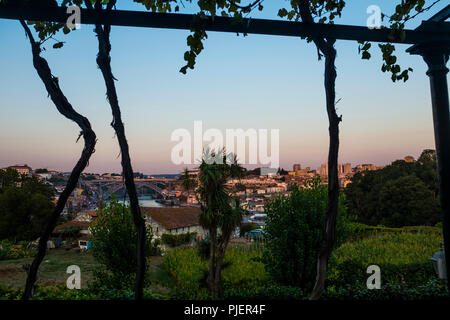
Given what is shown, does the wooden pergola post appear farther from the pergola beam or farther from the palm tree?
the palm tree

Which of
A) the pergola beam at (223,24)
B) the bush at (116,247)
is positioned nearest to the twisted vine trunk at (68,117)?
the pergola beam at (223,24)

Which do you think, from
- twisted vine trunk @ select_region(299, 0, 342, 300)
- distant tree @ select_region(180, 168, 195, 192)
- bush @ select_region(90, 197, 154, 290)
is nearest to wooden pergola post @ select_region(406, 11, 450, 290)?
twisted vine trunk @ select_region(299, 0, 342, 300)

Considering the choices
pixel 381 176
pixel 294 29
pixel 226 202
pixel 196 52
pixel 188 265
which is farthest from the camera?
pixel 381 176

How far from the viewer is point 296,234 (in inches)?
336

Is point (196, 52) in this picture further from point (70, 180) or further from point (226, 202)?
point (226, 202)

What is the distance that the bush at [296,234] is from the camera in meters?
8.32

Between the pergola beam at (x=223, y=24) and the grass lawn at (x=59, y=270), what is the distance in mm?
10426

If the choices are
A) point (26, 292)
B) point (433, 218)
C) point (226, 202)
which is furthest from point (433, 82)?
point (433, 218)

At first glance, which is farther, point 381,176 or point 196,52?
point 381,176

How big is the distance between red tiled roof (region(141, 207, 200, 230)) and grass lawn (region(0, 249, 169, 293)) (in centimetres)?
280

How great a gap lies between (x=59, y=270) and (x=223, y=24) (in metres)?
16.7

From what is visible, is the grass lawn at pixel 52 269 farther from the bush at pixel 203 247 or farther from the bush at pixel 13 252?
the bush at pixel 203 247

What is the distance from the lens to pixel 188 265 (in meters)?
14.7

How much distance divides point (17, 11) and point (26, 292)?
1121 millimetres
